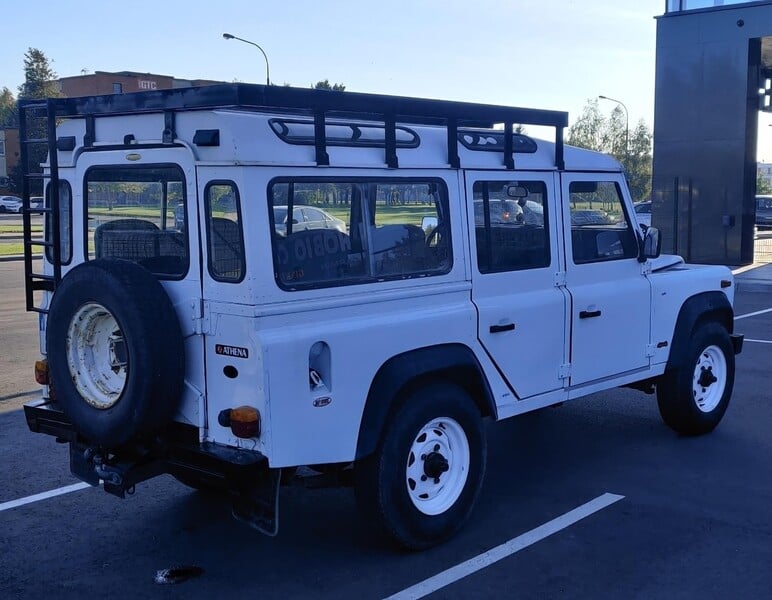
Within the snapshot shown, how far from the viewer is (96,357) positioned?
471 centimetres

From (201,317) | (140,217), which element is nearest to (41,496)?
(140,217)

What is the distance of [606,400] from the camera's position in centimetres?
862

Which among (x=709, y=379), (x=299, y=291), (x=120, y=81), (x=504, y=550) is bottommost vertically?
(x=504, y=550)

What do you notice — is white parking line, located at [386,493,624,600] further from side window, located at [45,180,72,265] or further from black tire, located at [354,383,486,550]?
side window, located at [45,180,72,265]

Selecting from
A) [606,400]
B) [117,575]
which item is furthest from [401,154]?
[606,400]

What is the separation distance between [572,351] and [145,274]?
2.88 metres

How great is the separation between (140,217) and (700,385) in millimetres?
4668

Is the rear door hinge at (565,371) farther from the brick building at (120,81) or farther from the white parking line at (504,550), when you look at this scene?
the brick building at (120,81)

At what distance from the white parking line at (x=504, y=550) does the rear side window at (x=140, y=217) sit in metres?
1.99

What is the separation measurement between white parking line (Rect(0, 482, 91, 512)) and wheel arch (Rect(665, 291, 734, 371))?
439 centimetres

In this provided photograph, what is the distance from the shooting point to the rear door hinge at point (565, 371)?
5.89 m

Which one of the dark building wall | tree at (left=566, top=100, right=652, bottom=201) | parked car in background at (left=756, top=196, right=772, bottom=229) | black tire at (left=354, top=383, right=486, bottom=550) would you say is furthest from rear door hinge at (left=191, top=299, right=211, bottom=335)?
tree at (left=566, top=100, right=652, bottom=201)

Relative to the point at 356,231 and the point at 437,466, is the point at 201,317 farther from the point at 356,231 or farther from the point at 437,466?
the point at 437,466

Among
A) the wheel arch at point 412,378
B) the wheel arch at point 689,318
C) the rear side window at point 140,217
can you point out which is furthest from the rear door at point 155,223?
the wheel arch at point 689,318
